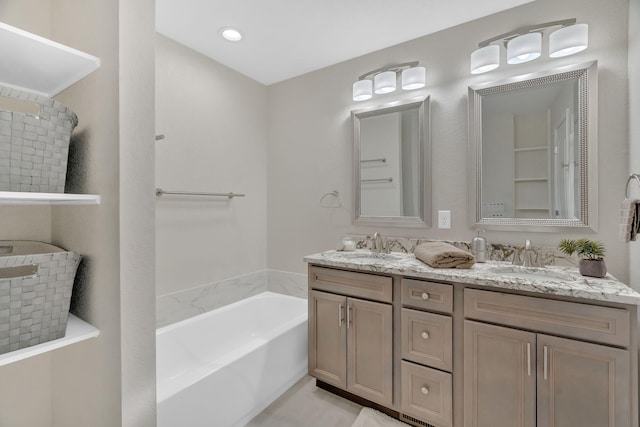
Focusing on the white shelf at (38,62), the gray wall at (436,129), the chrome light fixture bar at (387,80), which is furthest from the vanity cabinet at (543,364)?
the white shelf at (38,62)

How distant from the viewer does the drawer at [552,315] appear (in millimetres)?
1237

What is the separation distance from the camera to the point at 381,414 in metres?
1.83

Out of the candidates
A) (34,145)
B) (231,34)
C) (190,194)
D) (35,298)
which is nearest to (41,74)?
(34,145)

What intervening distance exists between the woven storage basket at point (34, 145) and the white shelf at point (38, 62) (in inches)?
4.8

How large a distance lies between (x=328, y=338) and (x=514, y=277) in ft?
3.84

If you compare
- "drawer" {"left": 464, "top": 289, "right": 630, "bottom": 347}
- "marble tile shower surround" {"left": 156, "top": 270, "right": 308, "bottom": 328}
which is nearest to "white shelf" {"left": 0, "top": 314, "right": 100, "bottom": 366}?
"marble tile shower surround" {"left": 156, "top": 270, "right": 308, "bottom": 328}

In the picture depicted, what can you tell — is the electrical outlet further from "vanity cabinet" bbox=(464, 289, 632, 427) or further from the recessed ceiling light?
the recessed ceiling light

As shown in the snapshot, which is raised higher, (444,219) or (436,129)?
(436,129)

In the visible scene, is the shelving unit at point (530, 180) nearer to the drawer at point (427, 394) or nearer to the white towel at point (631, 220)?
the white towel at point (631, 220)

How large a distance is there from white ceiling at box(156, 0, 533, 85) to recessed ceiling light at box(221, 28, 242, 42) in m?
0.04

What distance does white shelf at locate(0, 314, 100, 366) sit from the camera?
2.66 feet

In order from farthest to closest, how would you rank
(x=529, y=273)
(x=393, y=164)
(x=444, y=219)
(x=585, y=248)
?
(x=393, y=164) < (x=444, y=219) < (x=529, y=273) < (x=585, y=248)

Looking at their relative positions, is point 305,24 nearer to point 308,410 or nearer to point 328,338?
point 328,338

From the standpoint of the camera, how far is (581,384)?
129cm
